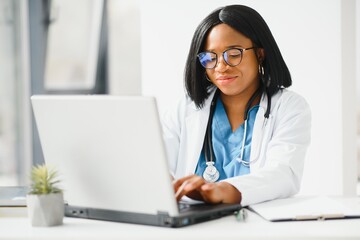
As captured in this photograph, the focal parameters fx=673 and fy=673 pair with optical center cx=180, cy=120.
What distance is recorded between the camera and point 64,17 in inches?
222

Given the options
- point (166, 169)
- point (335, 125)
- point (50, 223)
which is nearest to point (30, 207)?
point (50, 223)

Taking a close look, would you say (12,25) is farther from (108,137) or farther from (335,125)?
(108,137)

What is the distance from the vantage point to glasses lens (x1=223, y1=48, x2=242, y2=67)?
2090 millimetres

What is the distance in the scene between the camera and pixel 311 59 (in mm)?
3371

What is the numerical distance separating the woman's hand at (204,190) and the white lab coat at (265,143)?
4cm

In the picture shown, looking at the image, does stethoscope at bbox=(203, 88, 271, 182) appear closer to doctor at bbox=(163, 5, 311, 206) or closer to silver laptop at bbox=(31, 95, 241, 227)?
doctor at bbox=(163, 5, 311, 206)

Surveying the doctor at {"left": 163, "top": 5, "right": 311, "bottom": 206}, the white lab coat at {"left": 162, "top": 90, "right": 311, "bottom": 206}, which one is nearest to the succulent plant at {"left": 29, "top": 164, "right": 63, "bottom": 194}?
the white lab coat at {"left": 162, "top": 90, "right": 311, "bottom": 206}

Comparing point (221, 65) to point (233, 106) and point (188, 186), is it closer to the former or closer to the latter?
point (233, 106)

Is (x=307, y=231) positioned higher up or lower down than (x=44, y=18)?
lower down

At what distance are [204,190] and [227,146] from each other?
0.62 meters

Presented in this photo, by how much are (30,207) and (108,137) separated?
234mm

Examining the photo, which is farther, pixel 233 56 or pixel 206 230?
pixel 233 56

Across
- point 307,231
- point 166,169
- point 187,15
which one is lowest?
point 307,231

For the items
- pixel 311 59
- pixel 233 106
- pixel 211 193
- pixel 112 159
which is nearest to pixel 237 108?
pixel 233 106
